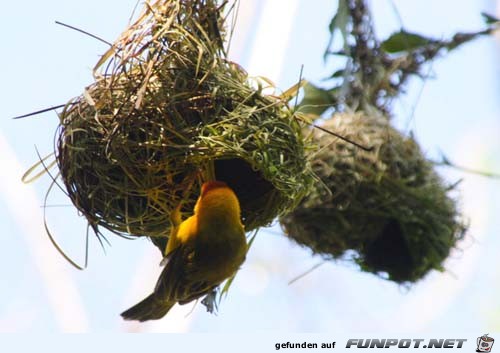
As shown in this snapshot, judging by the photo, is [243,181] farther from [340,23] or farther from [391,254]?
[391,254]

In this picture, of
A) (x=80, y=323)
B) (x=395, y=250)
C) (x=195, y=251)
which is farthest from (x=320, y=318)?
(x=195, y=251)

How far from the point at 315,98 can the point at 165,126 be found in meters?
1.52

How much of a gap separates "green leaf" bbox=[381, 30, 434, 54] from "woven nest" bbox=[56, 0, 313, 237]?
3.03ft

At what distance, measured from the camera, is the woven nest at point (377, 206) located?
11.2ft

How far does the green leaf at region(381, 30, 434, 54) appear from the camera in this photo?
3266 mm

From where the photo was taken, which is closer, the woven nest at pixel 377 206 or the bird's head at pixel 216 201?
the bird's head at pixel 216 201

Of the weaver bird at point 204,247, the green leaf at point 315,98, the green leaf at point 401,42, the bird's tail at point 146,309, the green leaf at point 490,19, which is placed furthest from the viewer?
the green leaf at point 315,98

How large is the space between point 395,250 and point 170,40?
1646 millimetres

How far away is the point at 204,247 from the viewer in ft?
8.02

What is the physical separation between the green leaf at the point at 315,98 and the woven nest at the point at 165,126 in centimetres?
110

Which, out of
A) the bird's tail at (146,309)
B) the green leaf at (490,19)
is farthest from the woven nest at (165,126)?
the green leaf at (490,19)

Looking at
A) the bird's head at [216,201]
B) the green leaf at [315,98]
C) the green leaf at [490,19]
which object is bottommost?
the green leaf at [315,98]

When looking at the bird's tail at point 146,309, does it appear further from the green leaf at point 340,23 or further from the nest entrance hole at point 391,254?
the nest entrance hole at point 391,254

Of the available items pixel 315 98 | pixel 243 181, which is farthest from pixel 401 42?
pixel 243 181
